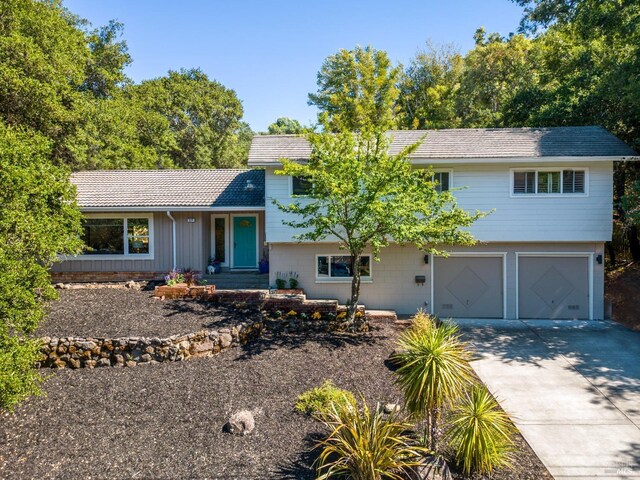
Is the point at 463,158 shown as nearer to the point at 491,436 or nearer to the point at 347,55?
the point at 491,436

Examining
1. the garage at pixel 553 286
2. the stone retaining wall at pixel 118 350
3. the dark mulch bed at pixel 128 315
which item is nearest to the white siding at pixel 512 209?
the garage at pixel 553 286

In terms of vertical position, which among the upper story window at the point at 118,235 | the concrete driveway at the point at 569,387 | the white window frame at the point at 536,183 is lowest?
the concrete driveway at the point at 569,387

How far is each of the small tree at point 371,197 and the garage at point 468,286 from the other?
2.76m

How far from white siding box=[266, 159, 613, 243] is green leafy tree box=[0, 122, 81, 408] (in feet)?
19.7

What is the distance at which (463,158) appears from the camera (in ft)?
38.2

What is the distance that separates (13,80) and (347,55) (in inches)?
935

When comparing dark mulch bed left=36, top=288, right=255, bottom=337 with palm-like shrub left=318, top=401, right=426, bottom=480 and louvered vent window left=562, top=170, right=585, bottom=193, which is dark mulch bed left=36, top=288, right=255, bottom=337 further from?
louvered vent window left=562, top=170, right=585, bottom=193

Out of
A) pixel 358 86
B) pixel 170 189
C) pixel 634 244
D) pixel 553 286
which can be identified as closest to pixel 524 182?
pixel 553 286

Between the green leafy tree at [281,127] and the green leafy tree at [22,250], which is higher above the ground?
the green leafy tree at [281,127]

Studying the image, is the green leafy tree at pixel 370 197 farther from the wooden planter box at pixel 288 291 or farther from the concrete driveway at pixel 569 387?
the concrete driveway at pixel 569 387

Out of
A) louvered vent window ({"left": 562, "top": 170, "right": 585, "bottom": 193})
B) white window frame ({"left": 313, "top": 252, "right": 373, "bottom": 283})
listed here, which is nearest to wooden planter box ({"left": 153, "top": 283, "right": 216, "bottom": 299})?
white window frame ({"left": 313, "top": 252, "right": 373, "bottom": 283})

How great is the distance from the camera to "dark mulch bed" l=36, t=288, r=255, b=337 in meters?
8.61

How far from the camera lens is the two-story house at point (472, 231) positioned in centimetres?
1192

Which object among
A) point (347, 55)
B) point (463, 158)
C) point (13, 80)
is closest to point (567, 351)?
point (463, 158)
